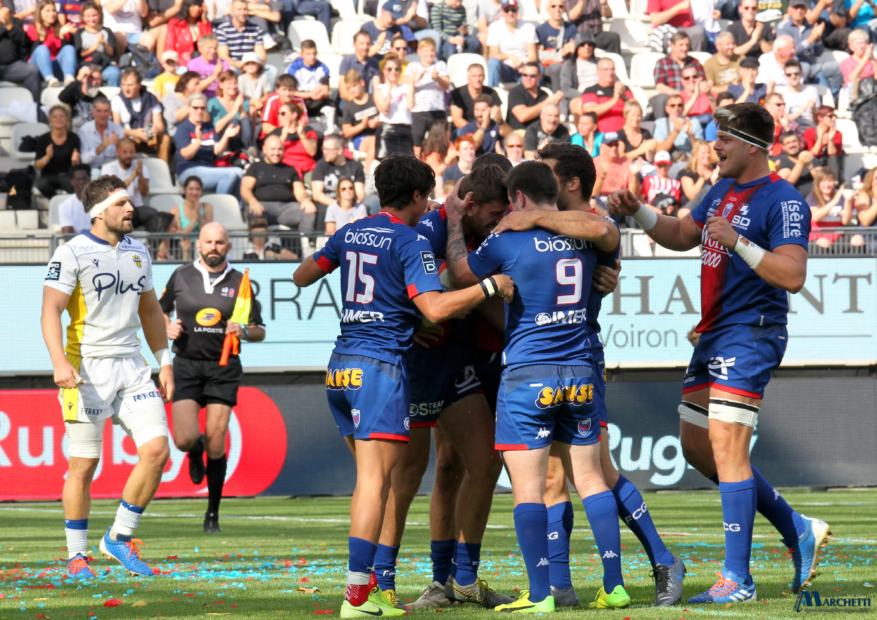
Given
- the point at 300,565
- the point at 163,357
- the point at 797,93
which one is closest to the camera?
the point at 300,565

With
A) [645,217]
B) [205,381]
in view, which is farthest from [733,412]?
[205,381]

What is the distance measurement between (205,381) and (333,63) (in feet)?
31.8

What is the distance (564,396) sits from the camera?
509cm

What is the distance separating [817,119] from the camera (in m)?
17.3

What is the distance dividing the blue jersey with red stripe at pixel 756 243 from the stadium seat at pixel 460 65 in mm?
12778

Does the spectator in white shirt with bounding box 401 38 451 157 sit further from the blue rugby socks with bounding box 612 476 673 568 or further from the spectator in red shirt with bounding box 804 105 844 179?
the blue rugby socks with bounding box 612 476 673 568

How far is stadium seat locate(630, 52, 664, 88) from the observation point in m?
19.4

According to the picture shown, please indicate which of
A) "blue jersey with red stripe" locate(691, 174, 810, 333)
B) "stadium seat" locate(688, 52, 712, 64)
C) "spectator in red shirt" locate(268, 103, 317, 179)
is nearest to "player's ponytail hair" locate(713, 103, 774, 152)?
"blue jersey with red stripe" locate(691, 174, 810, 333)

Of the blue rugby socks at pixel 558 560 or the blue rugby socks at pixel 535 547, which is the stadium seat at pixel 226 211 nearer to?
the blue rugby socks at pixel 558 560

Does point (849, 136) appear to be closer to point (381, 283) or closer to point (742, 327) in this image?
point (742, 327)

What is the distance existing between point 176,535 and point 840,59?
15024 mm

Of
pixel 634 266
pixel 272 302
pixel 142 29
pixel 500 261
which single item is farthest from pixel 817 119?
pixel 500 261

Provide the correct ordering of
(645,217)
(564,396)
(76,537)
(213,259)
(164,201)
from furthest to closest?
(164,201) → (213,259) → (76,537) → (645,217) → (564,396)

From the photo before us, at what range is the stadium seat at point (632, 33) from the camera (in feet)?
66.5
